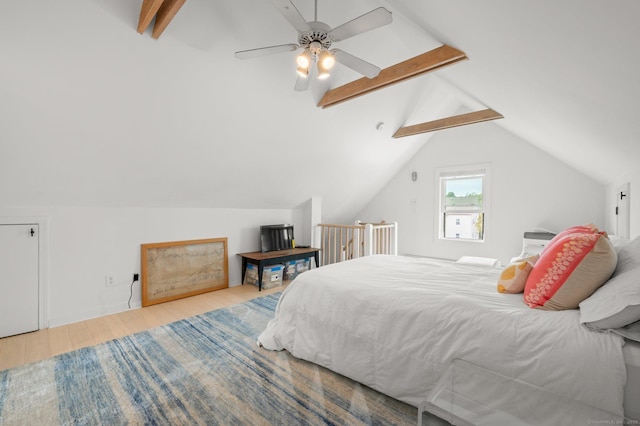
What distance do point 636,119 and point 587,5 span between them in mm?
1041

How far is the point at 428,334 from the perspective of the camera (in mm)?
1589

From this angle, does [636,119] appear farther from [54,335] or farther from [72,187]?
[54,335]

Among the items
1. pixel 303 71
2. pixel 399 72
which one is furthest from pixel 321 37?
pixel 399 72

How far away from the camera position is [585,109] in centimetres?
Result: 183

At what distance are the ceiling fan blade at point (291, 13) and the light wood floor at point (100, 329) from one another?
2940 millimetres

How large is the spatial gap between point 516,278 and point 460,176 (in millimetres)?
3697

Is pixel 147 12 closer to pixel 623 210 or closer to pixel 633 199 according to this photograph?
pixel 633 199

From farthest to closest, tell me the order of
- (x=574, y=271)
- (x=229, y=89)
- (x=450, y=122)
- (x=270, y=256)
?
(x=450, y=122) → (x=270, y=256) → (x=229, y=89) → (x=574, y=271)

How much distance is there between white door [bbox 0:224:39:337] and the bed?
2322 mm

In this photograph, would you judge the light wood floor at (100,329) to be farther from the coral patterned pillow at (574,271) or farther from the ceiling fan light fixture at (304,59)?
the coral patterned pillow at (574,271)

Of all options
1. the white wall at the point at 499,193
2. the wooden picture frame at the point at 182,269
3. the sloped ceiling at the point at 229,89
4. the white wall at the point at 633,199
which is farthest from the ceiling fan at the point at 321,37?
the white wall at the point at 499,193

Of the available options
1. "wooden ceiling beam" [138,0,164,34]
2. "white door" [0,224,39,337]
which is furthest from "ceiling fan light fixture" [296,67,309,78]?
"white door" [0,224,39,337]

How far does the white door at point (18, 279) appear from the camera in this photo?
256 cm

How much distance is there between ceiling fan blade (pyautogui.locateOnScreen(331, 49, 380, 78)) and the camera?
1.96 metres
